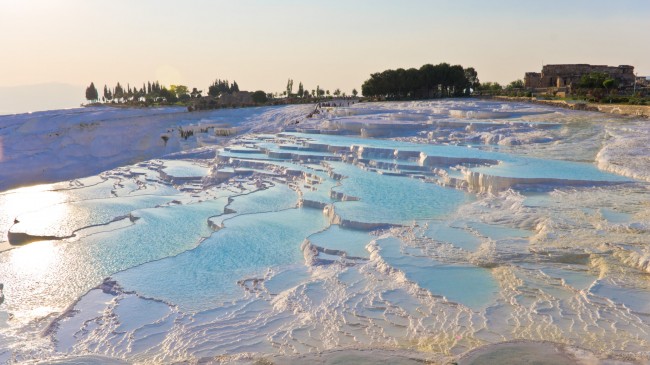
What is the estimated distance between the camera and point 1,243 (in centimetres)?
1095

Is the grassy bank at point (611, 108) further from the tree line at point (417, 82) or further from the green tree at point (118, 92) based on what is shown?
the green tree at point (118, 92)

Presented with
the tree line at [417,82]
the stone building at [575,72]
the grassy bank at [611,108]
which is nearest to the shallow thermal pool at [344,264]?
the grassy bank at [611,108]

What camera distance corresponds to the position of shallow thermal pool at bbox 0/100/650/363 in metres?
5.98

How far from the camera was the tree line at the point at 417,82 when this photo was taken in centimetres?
4134

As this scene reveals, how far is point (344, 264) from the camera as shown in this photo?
8.12m

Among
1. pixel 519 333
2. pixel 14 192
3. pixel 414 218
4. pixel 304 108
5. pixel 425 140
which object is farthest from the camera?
pixel 304 108

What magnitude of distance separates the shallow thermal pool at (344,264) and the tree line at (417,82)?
86.3ft

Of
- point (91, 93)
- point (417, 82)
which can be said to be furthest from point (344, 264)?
point (91, 93)

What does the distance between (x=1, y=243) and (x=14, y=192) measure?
8805 mm

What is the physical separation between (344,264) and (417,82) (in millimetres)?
34813

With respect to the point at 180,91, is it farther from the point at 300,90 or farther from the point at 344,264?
the point at 344,264

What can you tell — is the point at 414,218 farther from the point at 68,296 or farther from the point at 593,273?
the point at 68,296

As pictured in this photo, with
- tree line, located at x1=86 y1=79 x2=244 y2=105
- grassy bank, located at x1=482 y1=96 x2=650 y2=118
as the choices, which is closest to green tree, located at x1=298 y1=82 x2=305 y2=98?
tree line, located at x1=86 y1=79 x2=244 y2=105

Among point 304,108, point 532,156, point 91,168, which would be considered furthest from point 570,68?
point 91,168
